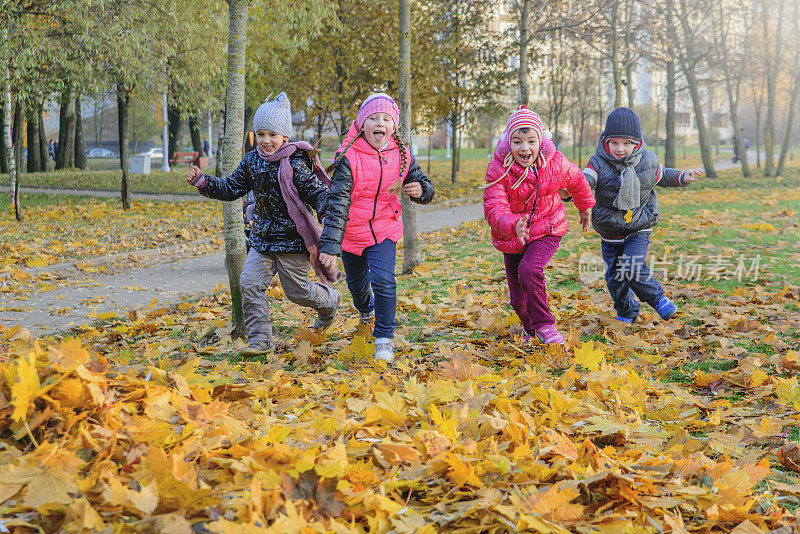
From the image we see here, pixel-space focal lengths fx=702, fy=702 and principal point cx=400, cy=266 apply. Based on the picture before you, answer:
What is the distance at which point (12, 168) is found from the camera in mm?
14938

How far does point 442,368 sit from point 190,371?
1578 mm

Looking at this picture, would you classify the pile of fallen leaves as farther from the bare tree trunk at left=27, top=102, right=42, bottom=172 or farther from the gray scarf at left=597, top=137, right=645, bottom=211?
the bare tree trunk at left=27, top=102, right=42, bottom=172

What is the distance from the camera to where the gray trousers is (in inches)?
190

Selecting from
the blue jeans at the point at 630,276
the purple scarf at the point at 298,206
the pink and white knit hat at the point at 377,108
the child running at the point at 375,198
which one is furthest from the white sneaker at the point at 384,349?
the blue jeans at the point at 630,276

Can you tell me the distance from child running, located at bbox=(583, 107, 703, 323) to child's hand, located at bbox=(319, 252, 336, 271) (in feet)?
6.74

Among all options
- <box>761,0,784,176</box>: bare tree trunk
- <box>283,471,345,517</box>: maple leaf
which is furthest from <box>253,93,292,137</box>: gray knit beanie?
<box>761,0,784,176</box>: bare tree trunk

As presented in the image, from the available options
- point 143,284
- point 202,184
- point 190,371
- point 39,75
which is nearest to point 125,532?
Result: point 190,371

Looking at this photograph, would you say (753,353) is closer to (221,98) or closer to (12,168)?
(12,168)

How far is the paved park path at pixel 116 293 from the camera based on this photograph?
6695 millimetres

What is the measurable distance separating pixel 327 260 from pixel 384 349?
693mm

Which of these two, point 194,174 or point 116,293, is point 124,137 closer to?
point 116,293

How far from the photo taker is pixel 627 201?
5.25m

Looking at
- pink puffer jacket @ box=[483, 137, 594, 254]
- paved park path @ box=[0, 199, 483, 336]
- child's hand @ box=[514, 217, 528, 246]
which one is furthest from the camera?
paved park path @ box=[0, 199, 483, 336]

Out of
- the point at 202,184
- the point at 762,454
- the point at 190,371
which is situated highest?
the point at 202,184
